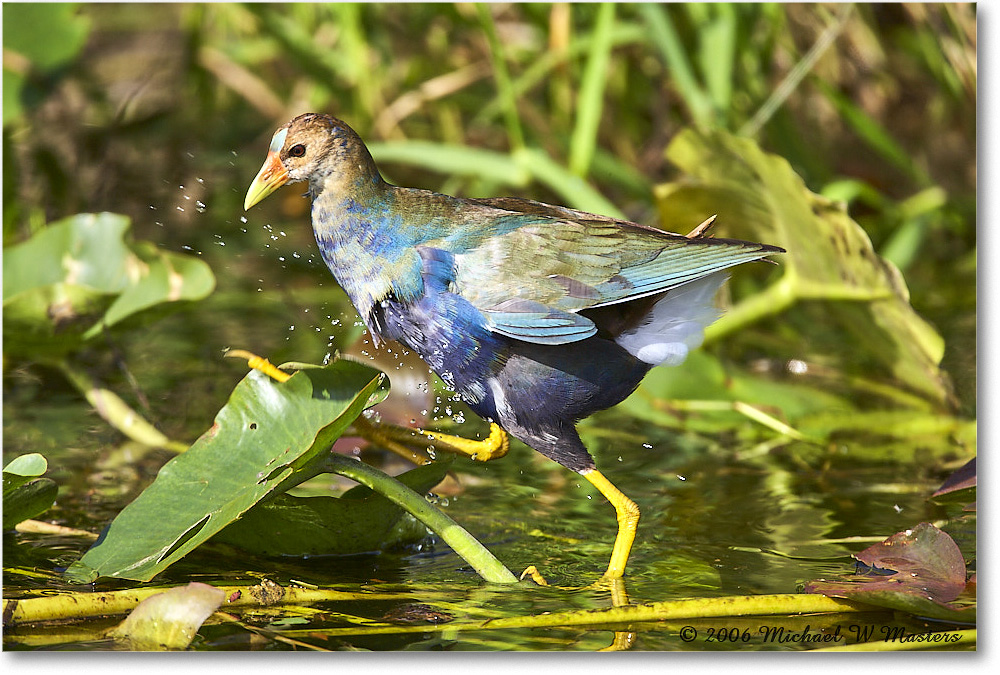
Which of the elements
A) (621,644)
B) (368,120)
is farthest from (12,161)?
(621,644)

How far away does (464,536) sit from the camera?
1.71 m

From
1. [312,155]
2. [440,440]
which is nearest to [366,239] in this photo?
[312,155]

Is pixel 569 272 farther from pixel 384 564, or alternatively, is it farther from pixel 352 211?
pixel 384 564

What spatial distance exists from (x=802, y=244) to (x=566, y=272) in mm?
932

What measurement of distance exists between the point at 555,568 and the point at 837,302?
3.37 feet

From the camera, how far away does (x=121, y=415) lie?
2363mm

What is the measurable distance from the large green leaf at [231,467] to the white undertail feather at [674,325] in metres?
0.39

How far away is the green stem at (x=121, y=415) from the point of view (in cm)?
234

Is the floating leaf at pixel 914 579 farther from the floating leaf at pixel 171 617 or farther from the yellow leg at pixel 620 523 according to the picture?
the floating leaf at pixel 171 617

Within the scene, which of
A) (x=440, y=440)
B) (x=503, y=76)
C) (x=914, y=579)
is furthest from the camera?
(x=503, y=76)

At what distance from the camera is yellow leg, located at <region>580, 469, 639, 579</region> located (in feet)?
Result: 5.91

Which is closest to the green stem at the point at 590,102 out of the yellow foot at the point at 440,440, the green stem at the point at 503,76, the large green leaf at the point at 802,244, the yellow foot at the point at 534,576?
the green stem at the point at 503,76

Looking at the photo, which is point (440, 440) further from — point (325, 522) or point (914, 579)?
point (914, 579)

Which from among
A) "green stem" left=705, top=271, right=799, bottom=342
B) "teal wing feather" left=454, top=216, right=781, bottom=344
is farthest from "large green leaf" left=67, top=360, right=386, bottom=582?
"green stem" left=705, top=271, right=799, bottom=342
